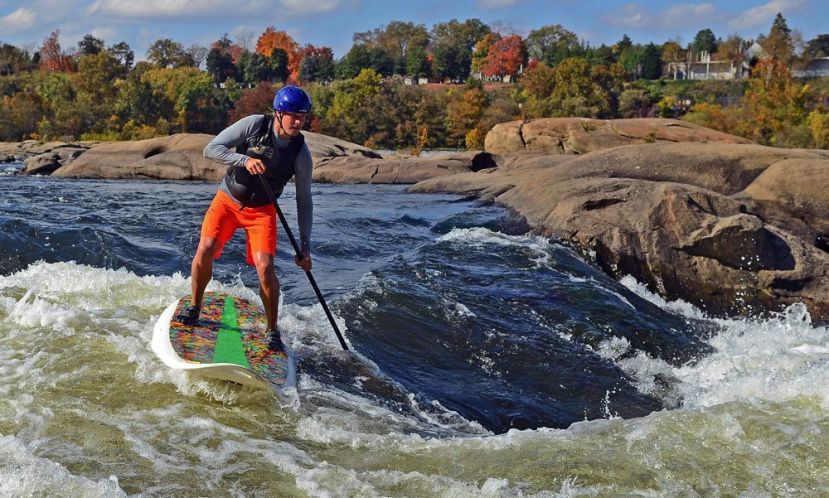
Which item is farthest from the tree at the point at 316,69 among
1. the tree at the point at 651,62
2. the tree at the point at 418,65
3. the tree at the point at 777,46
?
the tree at the point at 777,46

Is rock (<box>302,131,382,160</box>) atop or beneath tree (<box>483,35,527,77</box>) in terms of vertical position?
beneath

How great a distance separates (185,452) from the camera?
425 centimetres

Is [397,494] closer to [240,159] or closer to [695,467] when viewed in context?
[695,467]

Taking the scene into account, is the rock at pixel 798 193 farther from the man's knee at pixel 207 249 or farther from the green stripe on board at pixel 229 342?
the man's knee at pixel 207 249

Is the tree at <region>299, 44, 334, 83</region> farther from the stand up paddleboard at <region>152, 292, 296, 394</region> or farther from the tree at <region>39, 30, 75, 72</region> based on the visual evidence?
the stand up paddleboard at <region>152, 292, 296, 394</region>

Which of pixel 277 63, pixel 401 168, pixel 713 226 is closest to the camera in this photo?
pixel 713 226

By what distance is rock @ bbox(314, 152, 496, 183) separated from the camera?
22.8 metres

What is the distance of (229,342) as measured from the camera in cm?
573

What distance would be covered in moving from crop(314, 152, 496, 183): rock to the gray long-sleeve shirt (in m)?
16.3

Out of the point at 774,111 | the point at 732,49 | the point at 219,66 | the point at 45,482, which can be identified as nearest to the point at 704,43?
the point at 732,49

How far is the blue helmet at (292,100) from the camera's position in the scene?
5.47 m

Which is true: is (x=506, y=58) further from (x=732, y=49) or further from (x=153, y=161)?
(x=153, y=161)

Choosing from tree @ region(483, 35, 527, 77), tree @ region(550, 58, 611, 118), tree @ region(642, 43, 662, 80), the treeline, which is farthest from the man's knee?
tree @ region(642, 43, 662, 80)

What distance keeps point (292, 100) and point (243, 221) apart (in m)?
0.95
